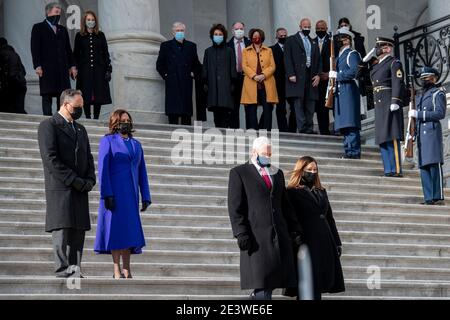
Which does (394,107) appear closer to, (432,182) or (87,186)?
(432,182)

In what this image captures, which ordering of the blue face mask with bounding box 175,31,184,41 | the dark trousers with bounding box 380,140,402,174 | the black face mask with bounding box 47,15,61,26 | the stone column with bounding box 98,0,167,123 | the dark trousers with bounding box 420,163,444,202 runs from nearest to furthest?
1. the dark trousers with bounding box 420,163,444,202
2. the dark trousers with bounding box 380,140,402,174
3. the black face mask with bounding box 47,15,61,26
4. the blue face mask with bounding box 175,31,184,41
5. the stone column with bounding box 98,0,167,123

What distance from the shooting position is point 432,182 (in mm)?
19141

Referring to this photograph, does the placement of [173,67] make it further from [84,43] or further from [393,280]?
[393,280]

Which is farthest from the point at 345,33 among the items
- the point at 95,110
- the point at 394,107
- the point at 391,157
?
the point at 95,110

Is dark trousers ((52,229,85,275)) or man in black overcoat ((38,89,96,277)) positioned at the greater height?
man in black overcoat ((38,89,96,277))

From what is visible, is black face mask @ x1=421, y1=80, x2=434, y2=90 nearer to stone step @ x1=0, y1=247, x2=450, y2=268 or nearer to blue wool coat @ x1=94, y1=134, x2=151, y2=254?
stone step @ x1=0, y1=247, x2=450, y2=268

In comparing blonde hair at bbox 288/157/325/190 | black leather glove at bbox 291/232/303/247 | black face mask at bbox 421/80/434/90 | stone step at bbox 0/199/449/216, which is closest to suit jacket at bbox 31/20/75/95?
stone step at bbox 0/199/449/216

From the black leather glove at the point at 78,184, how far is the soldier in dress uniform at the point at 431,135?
6035mm

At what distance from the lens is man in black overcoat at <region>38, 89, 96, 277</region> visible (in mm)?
14156

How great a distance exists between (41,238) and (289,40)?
7.53 metres

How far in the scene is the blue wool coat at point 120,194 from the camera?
14.5 metres

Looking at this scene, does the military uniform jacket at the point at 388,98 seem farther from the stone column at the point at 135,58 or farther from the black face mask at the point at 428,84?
the stone column at the point at 135,58

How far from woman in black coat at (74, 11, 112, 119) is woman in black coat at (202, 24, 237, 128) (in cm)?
142
